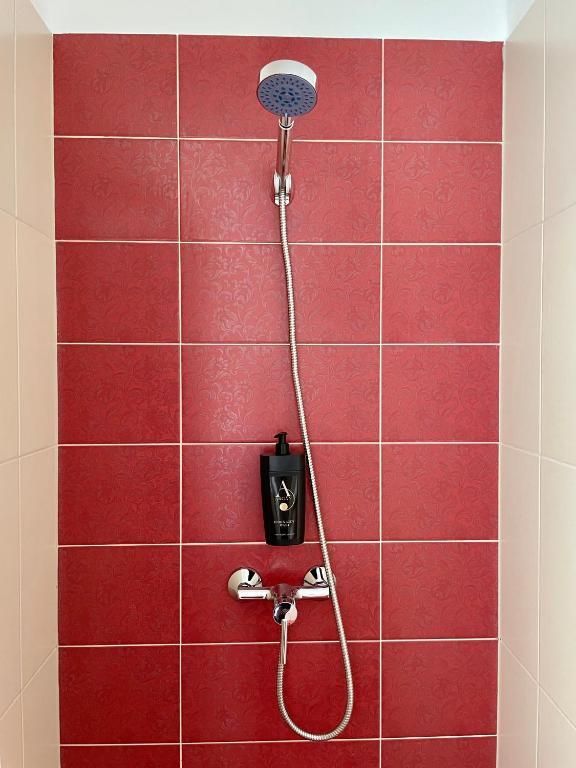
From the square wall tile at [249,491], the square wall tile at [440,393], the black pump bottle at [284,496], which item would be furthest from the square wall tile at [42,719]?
the square wall tile at [440,393]

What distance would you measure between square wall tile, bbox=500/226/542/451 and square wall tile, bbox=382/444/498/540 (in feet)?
0.31

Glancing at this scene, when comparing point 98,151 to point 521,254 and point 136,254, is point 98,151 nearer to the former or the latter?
point 136,254

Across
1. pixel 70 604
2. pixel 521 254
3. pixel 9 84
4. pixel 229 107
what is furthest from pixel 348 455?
pixel 9 84

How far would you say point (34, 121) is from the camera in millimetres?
1172

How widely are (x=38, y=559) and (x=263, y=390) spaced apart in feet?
1.74

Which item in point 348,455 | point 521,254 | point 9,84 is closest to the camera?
point 9,84

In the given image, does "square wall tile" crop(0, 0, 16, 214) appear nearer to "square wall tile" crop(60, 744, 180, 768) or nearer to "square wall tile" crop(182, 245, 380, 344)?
"square wall tile" crop(182, 245, 380, 344)

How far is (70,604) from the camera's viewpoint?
1.29 metres

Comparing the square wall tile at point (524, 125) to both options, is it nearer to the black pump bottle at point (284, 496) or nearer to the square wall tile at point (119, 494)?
the black pump bottle at point (284, 496)

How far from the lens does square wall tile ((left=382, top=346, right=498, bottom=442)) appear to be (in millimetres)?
1320

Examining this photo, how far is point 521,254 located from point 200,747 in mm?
1170

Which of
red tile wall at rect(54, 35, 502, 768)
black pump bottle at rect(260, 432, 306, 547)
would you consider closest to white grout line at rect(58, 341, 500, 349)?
red tile wall at rect(54, 35, 502, 768)

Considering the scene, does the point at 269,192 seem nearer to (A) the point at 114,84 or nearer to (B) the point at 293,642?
(A) the point at 114,84

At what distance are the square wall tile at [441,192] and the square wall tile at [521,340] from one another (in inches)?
3.8
